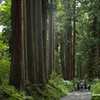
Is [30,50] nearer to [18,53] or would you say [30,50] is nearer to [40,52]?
[40,52]

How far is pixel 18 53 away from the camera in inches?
341

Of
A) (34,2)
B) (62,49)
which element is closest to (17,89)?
(34,2)

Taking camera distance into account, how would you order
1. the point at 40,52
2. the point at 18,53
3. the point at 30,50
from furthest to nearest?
the point at 40,52 → the point at 30,50 → the point at 18,53

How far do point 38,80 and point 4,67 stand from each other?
2.50 m

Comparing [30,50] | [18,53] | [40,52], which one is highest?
[30,50]

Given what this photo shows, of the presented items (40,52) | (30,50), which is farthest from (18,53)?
(40,52)

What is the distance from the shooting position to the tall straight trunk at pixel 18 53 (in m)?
8.60

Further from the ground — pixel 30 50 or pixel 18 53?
pixel 30 50

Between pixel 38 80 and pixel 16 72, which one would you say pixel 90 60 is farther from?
pixel 16 72

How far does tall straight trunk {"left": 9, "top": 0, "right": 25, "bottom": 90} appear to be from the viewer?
8602mm

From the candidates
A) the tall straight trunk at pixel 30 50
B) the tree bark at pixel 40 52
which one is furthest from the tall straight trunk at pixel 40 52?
the tall straight trunk at pixel 30 50

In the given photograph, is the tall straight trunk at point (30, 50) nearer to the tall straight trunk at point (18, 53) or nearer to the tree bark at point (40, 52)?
the tree bark at point (40, 52)

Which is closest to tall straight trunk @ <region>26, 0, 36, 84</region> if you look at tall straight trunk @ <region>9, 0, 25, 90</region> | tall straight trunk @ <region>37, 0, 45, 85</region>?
tall straight trunk @ <region>37, 0, 45, 85</region>

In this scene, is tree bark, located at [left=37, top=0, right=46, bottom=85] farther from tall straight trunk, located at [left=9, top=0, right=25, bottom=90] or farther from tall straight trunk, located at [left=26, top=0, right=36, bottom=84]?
tall straight trunk, located at [left=9, top=0, right=25, bottom=90]
